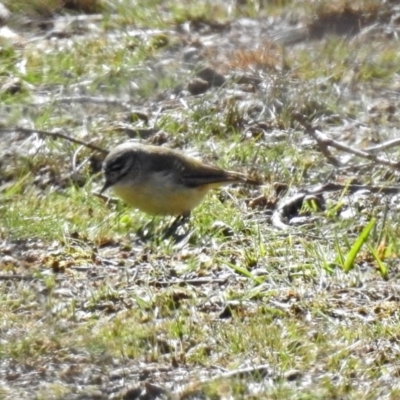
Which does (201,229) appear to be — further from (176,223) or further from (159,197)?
(159,197)

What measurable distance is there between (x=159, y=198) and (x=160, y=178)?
0.97 feet

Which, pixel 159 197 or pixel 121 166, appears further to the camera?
pixel 159 197

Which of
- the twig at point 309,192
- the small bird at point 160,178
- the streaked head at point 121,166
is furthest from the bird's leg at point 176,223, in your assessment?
the twig at point 309,192

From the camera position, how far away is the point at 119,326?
7.17 m

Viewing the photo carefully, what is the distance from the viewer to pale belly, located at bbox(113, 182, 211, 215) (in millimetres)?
9297

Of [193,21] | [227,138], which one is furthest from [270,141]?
[193,21]

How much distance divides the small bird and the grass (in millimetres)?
126

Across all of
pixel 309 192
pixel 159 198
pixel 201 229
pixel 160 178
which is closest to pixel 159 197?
pixel 159 198

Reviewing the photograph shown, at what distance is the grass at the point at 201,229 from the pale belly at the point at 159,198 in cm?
10

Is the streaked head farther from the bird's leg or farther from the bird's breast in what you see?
the bird's leg

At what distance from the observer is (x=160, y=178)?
974 cm

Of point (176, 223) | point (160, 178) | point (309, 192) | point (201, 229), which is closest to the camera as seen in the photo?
point (201, 229)

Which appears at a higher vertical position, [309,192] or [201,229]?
[201,229]

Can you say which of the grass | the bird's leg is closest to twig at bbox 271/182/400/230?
the grass
